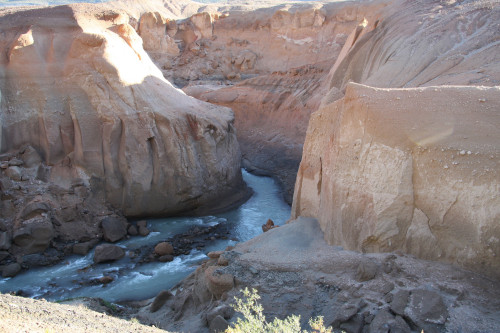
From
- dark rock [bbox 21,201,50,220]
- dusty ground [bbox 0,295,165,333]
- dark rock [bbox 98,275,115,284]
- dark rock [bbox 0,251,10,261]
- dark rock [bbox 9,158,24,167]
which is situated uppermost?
dusty ground [bbox 0,295,165,333]

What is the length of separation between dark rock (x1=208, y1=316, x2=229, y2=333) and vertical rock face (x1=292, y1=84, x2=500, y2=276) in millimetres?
1701

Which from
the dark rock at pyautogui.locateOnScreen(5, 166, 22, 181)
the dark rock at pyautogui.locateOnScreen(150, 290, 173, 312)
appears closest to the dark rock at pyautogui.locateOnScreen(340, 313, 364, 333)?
the dark rock at pyautogui.locateOnScreen(150, 290, 173, 312)

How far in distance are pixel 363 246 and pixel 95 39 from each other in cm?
876

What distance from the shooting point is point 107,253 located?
8.48m

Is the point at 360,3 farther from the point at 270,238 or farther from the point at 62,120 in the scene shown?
the point at 270,238

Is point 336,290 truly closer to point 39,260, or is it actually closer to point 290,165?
point 39,260

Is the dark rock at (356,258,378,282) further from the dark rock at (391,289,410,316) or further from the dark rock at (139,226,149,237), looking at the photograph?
the dark rock at (139,226,149,237)

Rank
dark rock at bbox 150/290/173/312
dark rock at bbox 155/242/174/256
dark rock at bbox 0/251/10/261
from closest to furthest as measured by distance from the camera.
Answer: dark rock at bbox 150/290/173/312
dark rock at bbox 0/251/10/261
dark rock at bbox 155/242/174/256

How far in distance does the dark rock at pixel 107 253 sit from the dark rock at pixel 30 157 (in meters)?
2.81

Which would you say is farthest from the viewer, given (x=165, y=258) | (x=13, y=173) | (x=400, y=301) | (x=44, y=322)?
(x=13, y=173)

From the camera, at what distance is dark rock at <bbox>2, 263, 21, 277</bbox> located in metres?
7.92

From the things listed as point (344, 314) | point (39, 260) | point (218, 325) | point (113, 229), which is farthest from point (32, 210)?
point (344, 314)

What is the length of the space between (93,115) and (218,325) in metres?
7.35

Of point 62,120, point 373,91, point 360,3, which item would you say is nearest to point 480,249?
point 373,91
